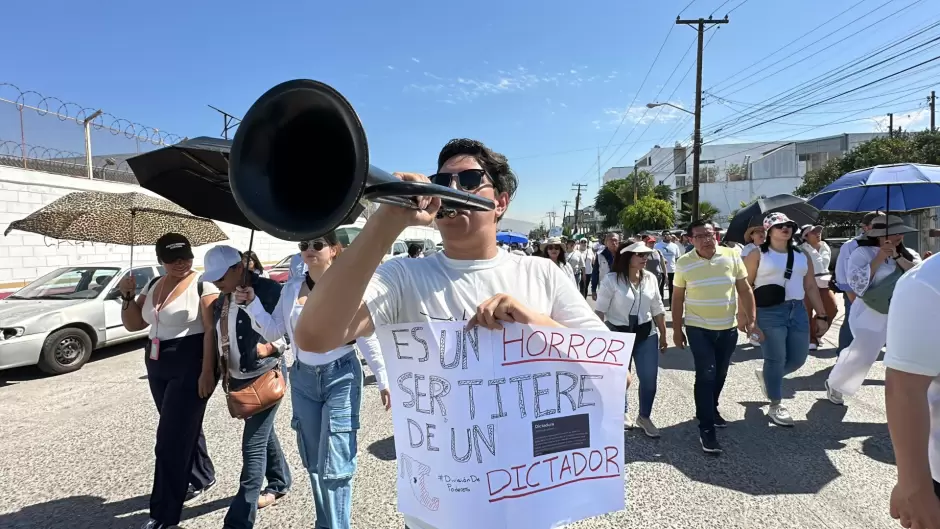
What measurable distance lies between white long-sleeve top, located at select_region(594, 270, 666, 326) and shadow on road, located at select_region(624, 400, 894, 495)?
1.04 m

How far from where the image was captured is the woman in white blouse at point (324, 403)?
259 centimetres

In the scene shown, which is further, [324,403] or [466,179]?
[324,403]

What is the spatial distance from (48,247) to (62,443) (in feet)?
30.9

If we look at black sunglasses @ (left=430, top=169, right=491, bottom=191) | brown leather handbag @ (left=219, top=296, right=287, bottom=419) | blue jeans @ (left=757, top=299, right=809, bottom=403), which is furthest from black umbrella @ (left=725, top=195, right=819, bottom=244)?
brown leather handbag @ (left=219, top=296, right=287, bottom=419)

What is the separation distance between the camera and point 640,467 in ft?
12.1

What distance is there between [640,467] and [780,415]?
1667mm

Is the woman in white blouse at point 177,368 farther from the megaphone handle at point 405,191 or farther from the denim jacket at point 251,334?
the megaphone handle at point 405,191

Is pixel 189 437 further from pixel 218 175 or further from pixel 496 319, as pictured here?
pixel 496 319

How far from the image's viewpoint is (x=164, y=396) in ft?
10.2

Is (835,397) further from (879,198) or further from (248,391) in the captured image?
(248,391)

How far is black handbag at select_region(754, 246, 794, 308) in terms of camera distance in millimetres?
4539

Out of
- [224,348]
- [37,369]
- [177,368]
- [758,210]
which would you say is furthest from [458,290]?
[37,369]

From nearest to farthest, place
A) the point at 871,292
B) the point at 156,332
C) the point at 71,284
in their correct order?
the point at 156,332 → the point at 871,292 → the point at 71,284

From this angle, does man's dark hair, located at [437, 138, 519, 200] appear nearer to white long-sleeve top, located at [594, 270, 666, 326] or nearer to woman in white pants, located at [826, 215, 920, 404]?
white long-sleeve top, located at [594, 270, 666, 326]
